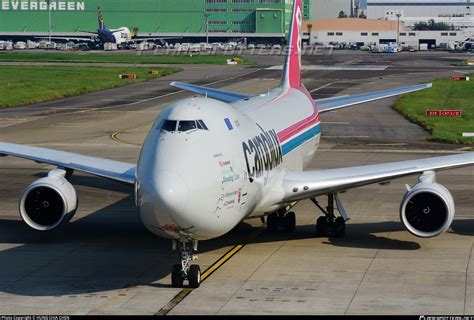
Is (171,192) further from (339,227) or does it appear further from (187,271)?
(339,227)

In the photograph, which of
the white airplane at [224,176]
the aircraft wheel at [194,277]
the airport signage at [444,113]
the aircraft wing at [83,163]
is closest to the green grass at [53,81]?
the airport signage at [444,113]

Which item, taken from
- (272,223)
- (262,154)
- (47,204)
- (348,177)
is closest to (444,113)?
(272,223)

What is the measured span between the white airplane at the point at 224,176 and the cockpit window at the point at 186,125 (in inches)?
1.0

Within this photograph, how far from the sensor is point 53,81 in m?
111

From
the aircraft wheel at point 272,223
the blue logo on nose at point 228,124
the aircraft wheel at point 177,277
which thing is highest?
the blue logo on nose at point 228,124

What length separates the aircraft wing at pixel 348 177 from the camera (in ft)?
99.9

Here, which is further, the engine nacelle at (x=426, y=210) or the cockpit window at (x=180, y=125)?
the engine nacelle at (x=426, y=210)

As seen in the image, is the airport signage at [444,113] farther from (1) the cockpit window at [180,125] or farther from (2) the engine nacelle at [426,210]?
(1) the cockpit window at [180,125]

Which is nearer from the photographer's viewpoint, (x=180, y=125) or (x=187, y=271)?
(x=180, y=125)

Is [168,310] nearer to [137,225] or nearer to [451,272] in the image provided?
[451,272]

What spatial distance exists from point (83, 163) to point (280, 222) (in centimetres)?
662

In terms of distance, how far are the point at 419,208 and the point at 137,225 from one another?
33.2 ft

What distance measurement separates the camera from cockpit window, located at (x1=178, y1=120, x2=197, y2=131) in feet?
82.8

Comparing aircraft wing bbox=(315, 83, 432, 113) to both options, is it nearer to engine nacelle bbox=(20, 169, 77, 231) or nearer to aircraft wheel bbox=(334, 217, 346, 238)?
aircraft wheel bbox=(334, 217, 346, 238)
